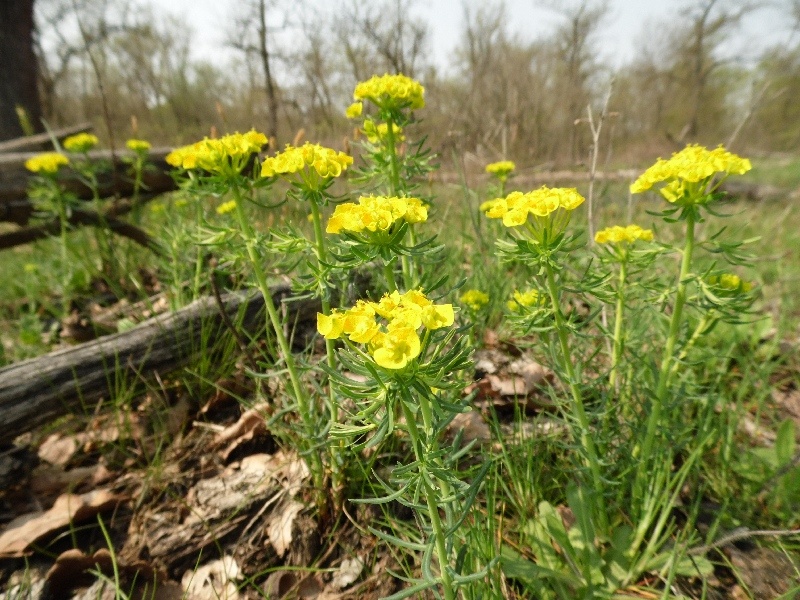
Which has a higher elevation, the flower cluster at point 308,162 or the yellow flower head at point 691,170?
the flower cluster at point 308,162

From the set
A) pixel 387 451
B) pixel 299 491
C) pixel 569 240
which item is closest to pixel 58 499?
pixel 299 491

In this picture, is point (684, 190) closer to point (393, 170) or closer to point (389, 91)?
point (393, 170)

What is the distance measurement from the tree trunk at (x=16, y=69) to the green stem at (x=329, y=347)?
8.68 meters

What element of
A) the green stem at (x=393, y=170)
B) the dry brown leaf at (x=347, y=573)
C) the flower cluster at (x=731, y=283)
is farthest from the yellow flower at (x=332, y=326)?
the flower cluster at (x=731, y=283)

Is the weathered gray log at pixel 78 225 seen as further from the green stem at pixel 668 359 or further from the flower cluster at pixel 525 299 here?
the green stem at pixel 668 359

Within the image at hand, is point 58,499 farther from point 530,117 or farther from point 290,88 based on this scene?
point 290,88

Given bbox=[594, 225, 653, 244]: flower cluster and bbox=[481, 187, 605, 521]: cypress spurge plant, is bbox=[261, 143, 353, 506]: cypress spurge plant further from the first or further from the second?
bbox=[594, 225, 653, 244]: flower cluster

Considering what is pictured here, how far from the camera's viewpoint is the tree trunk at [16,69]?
7.62 meters

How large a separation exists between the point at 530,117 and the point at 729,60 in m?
27.8

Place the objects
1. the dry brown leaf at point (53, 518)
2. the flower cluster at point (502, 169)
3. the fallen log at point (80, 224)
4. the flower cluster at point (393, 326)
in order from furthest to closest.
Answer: the fallen log at point (80, 224) → the flower cluster at point (502, 169) → the dry brown leaf at point (53, 518) → the flower cluster at point (393, 326)

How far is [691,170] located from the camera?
55.3 inches

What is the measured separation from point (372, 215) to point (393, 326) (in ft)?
1.20

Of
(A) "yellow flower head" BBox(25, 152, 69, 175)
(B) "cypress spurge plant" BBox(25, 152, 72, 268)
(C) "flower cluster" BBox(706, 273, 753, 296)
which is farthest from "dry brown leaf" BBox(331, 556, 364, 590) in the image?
(A) "yellow flower head" BBox(25, 152, 69, 175)

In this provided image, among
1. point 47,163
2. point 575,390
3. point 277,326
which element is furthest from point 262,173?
point 47,163
